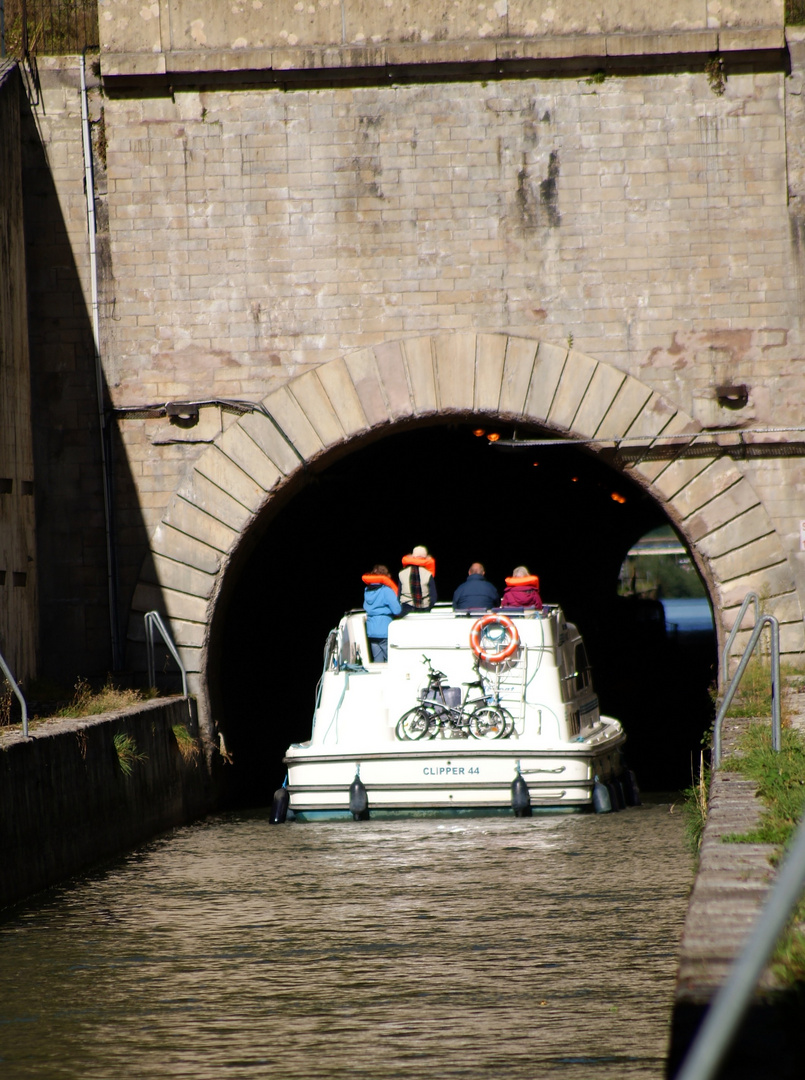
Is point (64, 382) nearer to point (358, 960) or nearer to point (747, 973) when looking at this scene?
point (358, 960)

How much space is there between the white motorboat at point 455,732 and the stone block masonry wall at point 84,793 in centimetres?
120

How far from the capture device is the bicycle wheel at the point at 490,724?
13.7 m

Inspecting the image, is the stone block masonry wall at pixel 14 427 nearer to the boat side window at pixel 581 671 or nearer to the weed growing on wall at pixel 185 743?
the weed growing on wall at pixel 185 743

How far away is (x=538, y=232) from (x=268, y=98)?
3204mm

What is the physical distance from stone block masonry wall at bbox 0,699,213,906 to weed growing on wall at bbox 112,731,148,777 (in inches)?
1.5

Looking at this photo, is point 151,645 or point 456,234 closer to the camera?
point 151,645

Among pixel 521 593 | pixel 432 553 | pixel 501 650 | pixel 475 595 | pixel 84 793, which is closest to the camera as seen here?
pixel 84 793

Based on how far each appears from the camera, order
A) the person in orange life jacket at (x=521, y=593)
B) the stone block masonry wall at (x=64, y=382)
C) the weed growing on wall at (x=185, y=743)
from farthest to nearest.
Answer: the person in orange life jacket at (x=521, y=593) → the stone block masonry wall at (x=64, y=382) → the weed growing on wall at (x=185, y=743)

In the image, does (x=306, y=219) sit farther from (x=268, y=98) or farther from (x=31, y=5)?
(x=31, y=5)

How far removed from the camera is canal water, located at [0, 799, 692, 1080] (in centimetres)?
634

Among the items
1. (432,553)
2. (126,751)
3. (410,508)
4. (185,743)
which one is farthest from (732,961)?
(432,553)

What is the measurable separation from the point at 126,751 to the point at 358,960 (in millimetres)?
4744

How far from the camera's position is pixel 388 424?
15406 mm

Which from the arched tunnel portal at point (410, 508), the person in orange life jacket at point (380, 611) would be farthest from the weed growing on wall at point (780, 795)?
the person in orange life jacket at point (380, 611)
